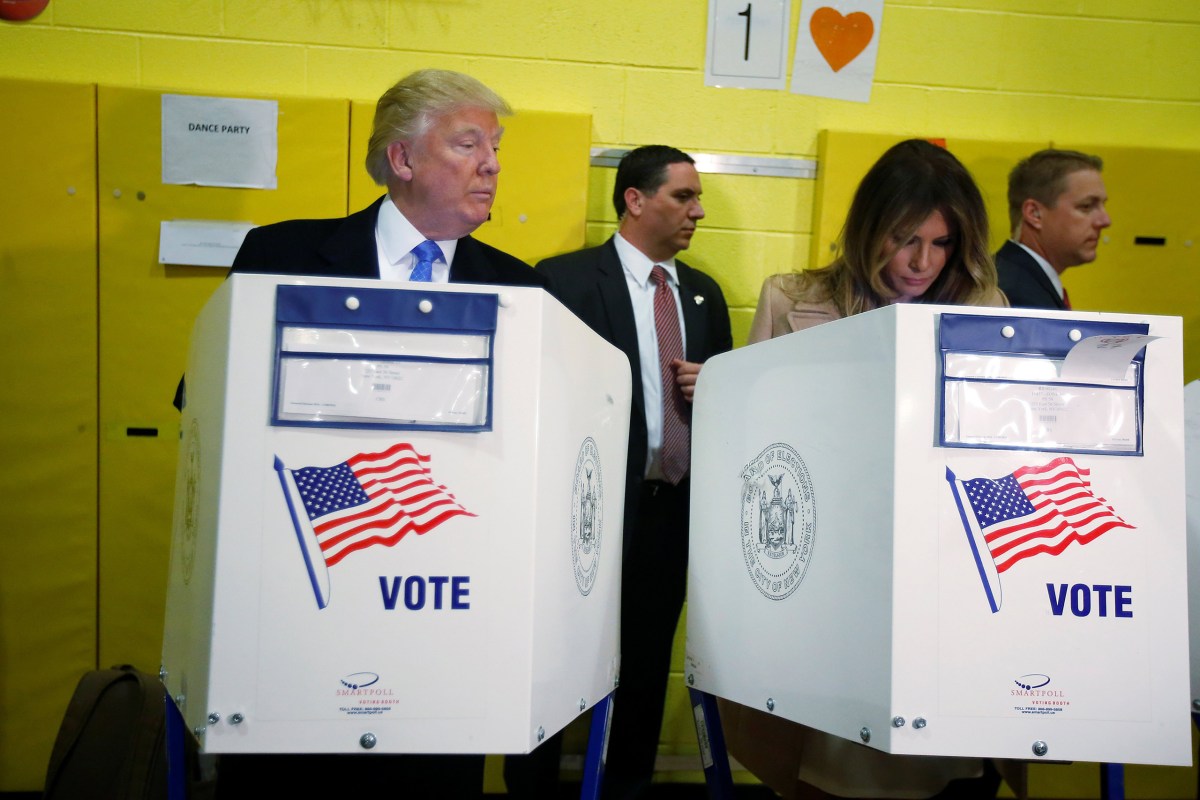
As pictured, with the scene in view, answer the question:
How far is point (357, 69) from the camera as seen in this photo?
2.95 m

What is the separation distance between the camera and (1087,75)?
3.15 meters

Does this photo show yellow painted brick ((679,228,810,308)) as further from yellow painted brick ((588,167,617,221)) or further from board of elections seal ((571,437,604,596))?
board of elections seal ((571,437,604,596))

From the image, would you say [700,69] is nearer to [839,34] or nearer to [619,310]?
[839,34]

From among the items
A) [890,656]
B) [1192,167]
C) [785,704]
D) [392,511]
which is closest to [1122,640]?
[890,656]

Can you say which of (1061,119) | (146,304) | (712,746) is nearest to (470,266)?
(712,746)

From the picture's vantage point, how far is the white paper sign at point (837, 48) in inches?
120

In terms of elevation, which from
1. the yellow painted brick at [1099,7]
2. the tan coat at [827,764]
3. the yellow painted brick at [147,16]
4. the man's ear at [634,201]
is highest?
the yellow painted brick at [1099,7]

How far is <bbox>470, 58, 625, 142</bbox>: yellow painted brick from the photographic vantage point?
3.00 metres

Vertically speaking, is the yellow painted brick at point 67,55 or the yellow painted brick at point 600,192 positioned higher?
the yellow painted brick at point 67,55

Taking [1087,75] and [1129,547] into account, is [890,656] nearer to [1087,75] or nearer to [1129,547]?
[1129,547]

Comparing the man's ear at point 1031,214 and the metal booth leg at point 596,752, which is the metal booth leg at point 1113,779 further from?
the man's ear at point 1031,214

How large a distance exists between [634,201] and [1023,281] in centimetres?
104

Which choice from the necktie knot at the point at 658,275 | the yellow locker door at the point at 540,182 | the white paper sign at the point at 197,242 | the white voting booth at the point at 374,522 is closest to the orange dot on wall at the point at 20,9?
the white paper sign at the point at 197,242

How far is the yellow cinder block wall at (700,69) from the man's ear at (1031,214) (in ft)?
1.10
